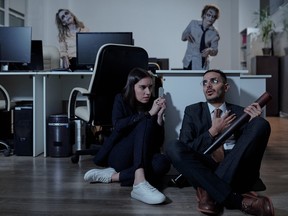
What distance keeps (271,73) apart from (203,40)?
15.9ft

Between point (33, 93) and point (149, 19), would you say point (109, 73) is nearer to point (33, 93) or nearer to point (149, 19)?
point (33, 93)

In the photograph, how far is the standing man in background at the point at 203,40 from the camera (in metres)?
3.30

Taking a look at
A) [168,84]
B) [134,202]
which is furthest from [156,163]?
[168,84]

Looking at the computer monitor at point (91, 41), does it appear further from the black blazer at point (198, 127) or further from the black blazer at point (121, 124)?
the black blazer at point (198, 127)

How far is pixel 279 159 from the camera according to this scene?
339 centimetres

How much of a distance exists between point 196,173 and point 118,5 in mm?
7444

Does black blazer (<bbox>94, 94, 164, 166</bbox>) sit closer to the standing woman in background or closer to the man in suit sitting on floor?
the man in suit sitting on floor

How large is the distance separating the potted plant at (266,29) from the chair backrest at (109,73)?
5505 mm

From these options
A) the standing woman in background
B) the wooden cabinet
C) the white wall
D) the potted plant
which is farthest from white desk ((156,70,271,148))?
the white wall

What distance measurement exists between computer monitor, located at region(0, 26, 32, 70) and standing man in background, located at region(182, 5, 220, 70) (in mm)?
1526

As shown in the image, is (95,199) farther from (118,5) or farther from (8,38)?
(118,5)

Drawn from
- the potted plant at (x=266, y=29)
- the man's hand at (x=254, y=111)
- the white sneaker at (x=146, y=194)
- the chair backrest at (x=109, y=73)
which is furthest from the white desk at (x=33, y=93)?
the potted plant at (x=266, y=29)

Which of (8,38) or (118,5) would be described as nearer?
(8,38)

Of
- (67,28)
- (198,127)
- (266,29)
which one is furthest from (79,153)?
(266,29)
